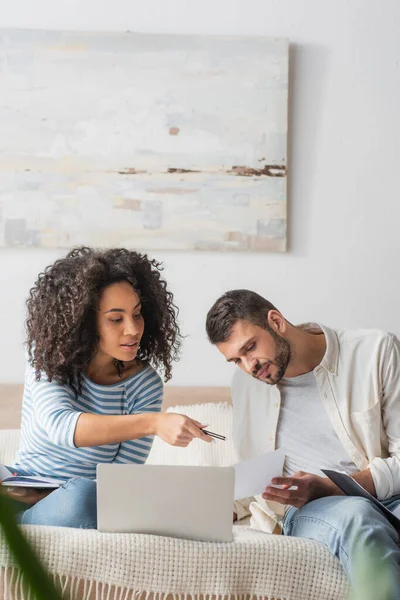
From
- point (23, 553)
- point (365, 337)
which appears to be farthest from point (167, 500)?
point (23, 553)

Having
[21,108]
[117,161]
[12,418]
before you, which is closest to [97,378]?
[12,418]

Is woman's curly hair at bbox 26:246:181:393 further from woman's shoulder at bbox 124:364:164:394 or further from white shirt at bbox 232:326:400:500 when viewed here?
white shirt at bbox 232:326:400:500

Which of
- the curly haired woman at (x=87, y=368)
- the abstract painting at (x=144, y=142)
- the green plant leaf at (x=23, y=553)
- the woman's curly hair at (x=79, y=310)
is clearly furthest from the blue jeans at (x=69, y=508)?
the green plant leaf at (x=23, y=553)

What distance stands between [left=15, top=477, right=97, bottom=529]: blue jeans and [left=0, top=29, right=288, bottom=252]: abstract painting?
1.16 meters

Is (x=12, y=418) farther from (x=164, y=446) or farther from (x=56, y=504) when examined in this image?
(x=56, y=504)

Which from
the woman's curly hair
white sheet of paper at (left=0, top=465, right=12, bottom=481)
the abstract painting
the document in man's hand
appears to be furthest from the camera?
the abstract painting

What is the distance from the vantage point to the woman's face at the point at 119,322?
1702mm

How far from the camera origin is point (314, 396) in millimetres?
1857

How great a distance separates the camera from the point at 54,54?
2.49m

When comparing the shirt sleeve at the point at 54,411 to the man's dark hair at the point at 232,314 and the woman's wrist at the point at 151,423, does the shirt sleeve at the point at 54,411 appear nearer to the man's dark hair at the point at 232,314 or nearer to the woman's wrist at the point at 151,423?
the woman's wrist at the point at 151,423

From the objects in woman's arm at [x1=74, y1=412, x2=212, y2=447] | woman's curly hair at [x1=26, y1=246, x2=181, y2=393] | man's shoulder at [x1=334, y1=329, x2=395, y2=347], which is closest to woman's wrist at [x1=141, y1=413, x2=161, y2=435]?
woman's arm at [x1=74, y1=412, x2=212, y2=447]

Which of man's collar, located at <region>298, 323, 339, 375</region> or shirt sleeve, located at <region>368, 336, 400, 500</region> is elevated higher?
man's collar, located at <region>298, 323, 339, 375</region>

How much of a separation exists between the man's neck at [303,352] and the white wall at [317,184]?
2.17 feet

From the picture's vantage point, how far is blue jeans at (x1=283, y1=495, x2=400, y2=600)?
139cm
